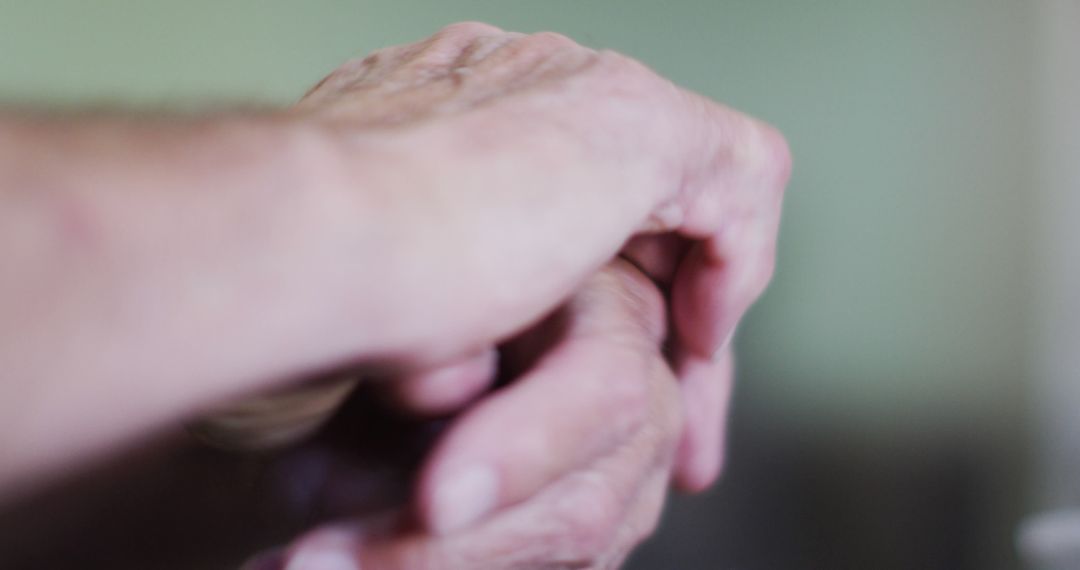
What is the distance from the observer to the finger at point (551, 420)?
30 centimetres

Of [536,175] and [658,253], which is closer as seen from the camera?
[536,175]

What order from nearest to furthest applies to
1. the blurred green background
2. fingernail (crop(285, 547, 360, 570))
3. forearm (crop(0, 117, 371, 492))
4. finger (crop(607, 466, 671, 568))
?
1. forearm (crop(0, 117, 371, 492))
2. fingernail (crop(285, 547, 360, 570))
3. finger (crop(607, 466, 671, 568))
4. the blurred green background

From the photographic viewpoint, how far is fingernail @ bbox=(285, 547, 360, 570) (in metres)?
0.32

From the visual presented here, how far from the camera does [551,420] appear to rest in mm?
338

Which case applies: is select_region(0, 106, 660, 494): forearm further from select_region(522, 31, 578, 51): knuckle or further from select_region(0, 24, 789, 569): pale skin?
select_region(522, 31, 578, 51): knuckle

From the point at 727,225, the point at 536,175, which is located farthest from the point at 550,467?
the point at 727,225

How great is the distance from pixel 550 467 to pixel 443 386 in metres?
0.07

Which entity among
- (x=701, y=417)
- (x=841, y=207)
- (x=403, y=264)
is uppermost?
(x=403, y=264)

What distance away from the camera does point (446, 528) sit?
0.98 feet

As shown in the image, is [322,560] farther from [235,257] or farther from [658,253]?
[658,253]

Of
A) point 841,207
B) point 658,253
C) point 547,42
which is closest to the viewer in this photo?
point 547,42

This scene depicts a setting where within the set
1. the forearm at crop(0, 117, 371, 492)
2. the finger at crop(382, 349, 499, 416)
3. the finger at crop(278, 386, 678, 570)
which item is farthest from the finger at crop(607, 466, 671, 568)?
the forearm at crop(0, 117, 371, 492)

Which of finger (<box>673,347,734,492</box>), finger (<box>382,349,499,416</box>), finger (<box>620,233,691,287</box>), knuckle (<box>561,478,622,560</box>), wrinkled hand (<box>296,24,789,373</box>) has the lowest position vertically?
finger (<box>673,347,734,492</box>)

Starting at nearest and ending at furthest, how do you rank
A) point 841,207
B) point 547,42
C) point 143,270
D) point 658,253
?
point 143,270 → point 547,42 → point 658,253 → point 841,207
